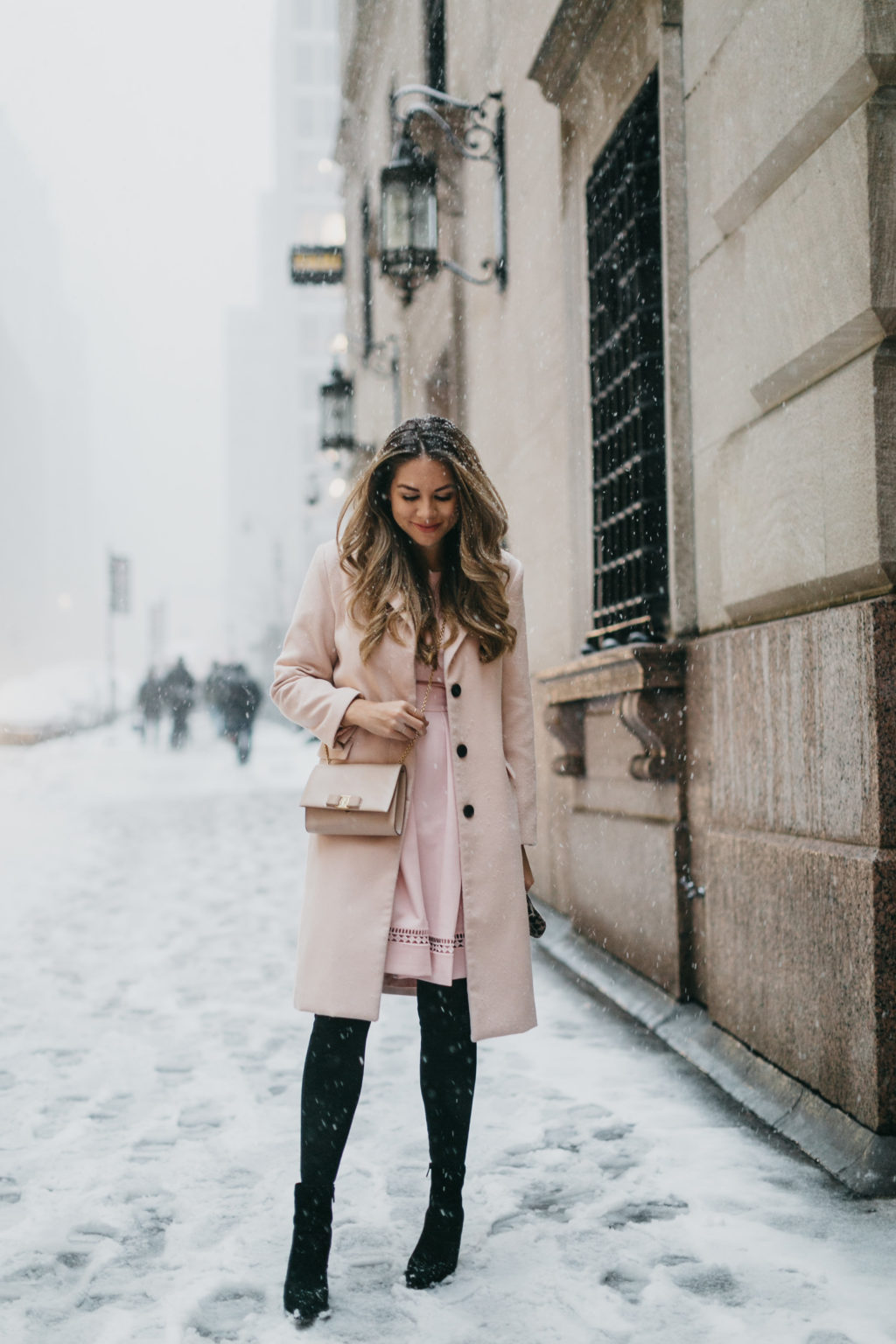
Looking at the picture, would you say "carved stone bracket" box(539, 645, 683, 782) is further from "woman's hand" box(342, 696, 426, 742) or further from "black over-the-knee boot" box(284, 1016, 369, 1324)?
"black over-the-knee boot" box(284, 1016, 369, 1324)

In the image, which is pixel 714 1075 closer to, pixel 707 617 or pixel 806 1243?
pixel 806 1243

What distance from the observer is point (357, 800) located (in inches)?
96.7

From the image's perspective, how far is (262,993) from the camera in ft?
17.2

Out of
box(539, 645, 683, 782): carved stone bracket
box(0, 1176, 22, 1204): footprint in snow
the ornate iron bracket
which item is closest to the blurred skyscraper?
the ornate iron bracket

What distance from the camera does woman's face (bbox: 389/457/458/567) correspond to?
8.50 ft

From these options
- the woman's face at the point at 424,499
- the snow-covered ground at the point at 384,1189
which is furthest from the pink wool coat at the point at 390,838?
the snow-covered ground at the point at 384,1189

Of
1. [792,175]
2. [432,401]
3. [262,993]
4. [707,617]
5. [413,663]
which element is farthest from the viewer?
[432,401]

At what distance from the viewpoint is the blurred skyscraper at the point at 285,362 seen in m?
88.7

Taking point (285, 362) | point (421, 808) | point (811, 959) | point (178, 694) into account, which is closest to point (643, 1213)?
point (811, 959)

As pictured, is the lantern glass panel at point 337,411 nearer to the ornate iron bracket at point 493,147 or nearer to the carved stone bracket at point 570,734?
the ornate iron bracket at point 493,147

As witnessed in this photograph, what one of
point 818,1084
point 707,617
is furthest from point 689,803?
point 818,1084

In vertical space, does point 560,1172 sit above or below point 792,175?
below

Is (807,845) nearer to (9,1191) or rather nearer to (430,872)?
(430,872)

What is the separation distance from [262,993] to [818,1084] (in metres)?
2.71
